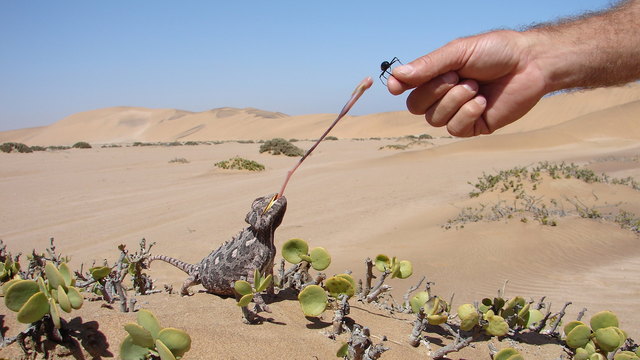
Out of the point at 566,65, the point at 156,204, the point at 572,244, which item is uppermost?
the point at 566,65

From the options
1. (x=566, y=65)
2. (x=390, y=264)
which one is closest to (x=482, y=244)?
(x=390, y=264)

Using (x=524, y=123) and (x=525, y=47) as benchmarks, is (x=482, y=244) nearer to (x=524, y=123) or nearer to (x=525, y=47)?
(x=525, y=47)

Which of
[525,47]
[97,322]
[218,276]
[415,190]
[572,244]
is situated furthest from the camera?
[415,190]

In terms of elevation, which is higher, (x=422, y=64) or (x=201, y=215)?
(x=422, y=64)

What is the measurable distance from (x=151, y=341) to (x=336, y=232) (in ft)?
20.8

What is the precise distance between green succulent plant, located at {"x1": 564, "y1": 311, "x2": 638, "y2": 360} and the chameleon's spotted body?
176 cm

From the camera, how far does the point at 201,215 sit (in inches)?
372

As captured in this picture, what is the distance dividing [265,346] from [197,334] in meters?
0.31

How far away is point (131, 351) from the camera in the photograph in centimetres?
165

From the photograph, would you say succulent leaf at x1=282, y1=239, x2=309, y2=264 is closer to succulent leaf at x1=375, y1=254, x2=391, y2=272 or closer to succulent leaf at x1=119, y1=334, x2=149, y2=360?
succulent leaf at x1=375, y1=254, x2=391, y2=272

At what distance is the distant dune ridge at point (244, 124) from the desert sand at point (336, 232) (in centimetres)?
3640

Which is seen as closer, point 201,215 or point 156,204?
point 201,215

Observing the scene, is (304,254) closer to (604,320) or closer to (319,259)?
(319,259)

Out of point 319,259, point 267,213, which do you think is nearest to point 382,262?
point 319,259
